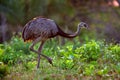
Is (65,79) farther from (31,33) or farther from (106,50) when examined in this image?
(106,50)

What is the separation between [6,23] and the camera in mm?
24609

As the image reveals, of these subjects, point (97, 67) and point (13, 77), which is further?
point (97, 67)

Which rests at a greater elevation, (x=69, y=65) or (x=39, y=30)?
(x=39, y=30)

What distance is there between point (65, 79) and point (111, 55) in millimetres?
1902

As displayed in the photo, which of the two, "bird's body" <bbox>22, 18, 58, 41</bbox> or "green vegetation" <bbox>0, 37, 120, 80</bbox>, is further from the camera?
"bird's body" <bbox>22, 18, 58, 41</bbox>

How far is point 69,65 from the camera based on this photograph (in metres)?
9.63

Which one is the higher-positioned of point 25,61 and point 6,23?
point 6,23

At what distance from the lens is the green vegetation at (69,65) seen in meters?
8.96

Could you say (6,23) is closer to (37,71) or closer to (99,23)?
(99,23)

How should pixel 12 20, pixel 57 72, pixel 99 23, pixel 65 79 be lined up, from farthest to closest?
pixel 99 23 → pixel 12 20 → pixel 57 72 → pixel 65 79

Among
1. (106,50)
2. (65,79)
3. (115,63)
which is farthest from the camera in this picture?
(106,50)

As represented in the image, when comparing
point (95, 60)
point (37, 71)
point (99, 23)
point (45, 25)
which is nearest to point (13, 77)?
point (37, 71)

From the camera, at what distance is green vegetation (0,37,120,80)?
896cm

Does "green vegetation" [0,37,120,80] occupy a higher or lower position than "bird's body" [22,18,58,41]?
lower
